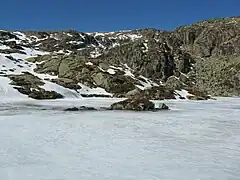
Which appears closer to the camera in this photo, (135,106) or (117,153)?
(117,153)

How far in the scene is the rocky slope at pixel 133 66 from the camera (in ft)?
196

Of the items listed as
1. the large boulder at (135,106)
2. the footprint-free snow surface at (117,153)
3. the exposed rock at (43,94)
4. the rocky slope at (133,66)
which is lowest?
the footprint-free snow surface at (117,153)

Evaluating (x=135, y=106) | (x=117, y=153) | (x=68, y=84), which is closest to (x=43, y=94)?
(x=68, y=84)

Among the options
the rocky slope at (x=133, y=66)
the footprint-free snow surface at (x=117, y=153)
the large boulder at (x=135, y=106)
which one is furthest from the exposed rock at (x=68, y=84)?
the footprint-free snow surface at (x=117, y=153)

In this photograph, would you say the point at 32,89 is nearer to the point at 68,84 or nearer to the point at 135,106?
the point at 68,84

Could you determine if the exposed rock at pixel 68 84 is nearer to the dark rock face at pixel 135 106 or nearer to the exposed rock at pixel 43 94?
the exposed rock at pixel 43 94

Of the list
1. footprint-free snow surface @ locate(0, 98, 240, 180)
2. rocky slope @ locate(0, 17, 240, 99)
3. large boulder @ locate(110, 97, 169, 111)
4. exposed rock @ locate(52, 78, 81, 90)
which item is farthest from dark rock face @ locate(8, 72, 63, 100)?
footprint-free snow surface @ locate(0, 98, 240, 180)

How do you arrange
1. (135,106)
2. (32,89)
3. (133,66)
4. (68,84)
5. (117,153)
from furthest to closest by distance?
(133,66) → (68,84) → (32,89) → (135,106) → (117,153)

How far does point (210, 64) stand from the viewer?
16212cm

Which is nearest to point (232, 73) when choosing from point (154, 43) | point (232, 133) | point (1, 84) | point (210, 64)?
point (210, 64)

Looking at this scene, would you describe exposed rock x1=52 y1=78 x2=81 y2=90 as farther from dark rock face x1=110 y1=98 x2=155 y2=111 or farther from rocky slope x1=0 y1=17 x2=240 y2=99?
dark rock face x1=110 y1=98 x2=155 y2=111

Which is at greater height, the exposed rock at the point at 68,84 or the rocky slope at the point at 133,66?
the rocky slope at the point at 133,66

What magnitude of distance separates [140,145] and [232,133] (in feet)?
22.1

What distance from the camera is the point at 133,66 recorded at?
447ft
